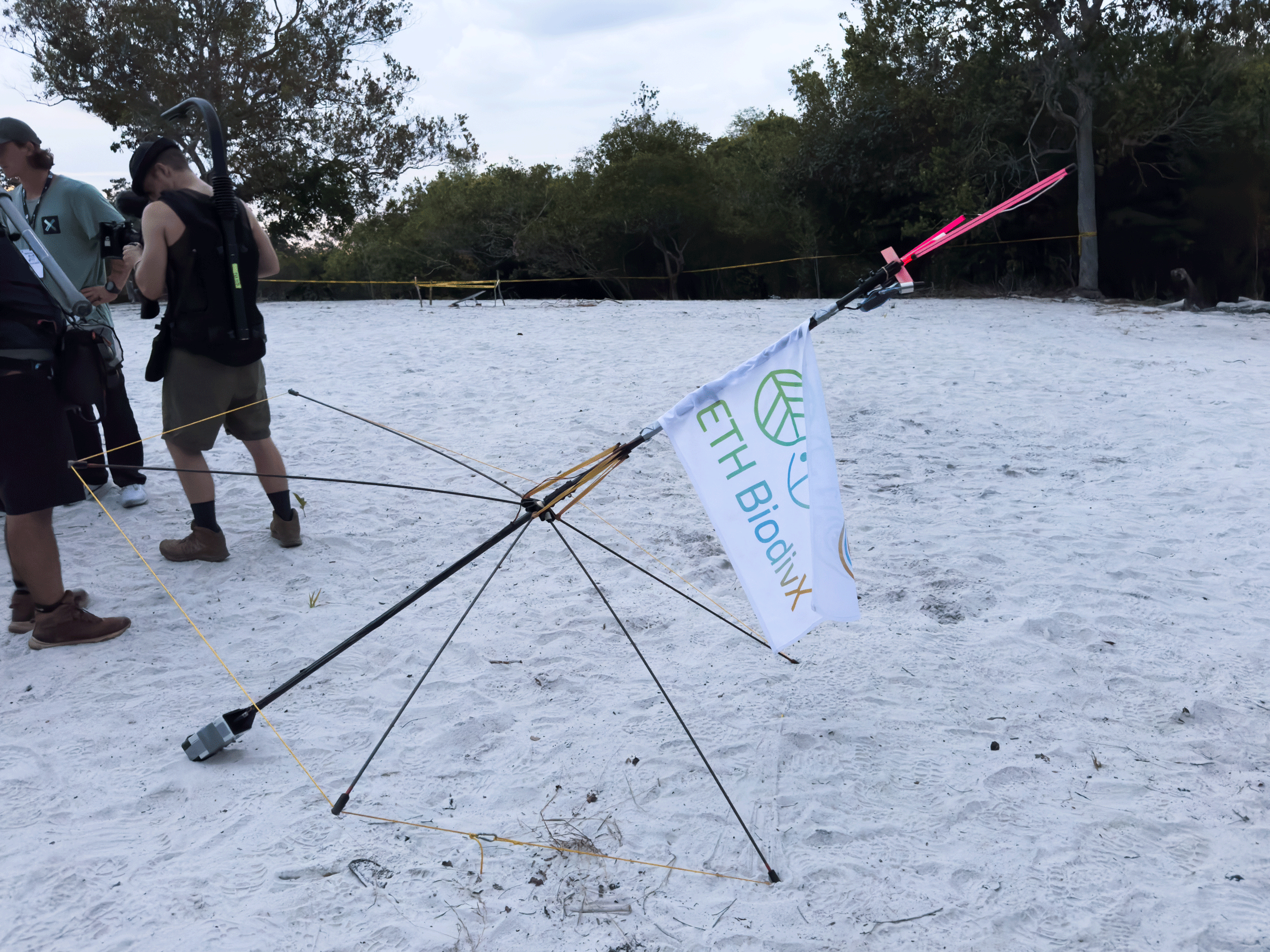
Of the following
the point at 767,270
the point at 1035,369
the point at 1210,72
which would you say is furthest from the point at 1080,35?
the point at 767,270

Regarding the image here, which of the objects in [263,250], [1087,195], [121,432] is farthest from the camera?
[1087,195]

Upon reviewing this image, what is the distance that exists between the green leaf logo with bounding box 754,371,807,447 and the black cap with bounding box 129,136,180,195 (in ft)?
8.84

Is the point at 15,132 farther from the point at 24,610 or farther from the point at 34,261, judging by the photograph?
the point at 24,610

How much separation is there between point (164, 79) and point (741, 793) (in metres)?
17.6

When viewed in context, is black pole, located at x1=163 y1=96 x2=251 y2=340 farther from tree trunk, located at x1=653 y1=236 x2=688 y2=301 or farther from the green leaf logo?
tree trunk, located at x1=653 y1=236 x2=688 y2=301

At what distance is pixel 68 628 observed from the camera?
3201mm

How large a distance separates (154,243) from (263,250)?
1.53ft

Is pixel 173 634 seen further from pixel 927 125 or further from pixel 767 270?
pixel 767 270

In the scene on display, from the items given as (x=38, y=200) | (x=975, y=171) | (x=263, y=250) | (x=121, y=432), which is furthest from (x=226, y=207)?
(x=975, y=171)

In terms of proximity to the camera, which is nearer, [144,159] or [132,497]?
[144,159]

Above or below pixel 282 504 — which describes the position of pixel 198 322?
above

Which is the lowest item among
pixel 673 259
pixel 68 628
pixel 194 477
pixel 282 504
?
pixel 68 628

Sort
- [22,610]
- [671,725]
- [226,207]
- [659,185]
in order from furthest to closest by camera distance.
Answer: [659,185]
[226,207]
[22,610]
[671,725]

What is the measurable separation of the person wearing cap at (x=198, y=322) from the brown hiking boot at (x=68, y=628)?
64 cm
